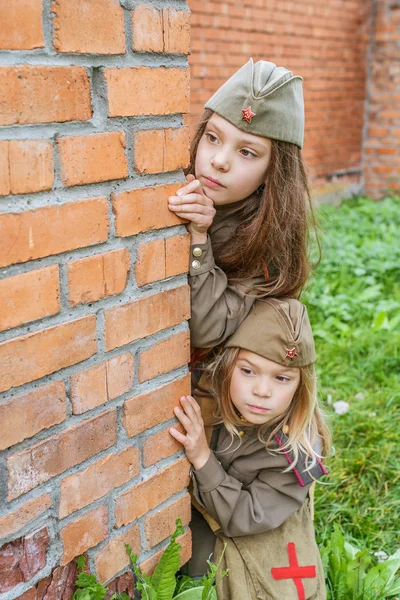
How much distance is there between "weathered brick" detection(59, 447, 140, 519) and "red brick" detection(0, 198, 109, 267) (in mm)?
520

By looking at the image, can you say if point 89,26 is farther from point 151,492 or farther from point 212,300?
point 151,492

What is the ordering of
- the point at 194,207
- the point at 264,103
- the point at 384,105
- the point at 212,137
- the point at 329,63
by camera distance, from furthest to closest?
the point at 384,105 < the point at 329,63 < the point at 212,137 < the point at 264,103 < the point at 194,207

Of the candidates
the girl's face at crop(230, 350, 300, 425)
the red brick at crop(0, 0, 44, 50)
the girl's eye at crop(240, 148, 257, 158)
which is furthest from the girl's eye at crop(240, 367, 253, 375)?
the red brick at crop(0, 0, 44, 50)

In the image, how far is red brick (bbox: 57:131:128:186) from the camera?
127 cm

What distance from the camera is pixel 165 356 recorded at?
1.64 metres

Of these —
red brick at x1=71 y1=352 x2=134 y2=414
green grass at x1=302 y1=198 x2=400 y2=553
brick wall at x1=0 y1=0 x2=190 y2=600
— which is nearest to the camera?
brick wall at x1=0 y1=0 x2=190 y2=600

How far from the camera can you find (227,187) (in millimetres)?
1792

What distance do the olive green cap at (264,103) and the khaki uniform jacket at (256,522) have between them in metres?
0.90

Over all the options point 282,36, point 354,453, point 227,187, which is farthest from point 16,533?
point 282,36

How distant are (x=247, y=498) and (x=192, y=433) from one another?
0.31 meters

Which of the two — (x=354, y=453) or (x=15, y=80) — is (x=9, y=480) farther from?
(x=354, y=453)

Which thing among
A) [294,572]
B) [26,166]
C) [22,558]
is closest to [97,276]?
[26,166]

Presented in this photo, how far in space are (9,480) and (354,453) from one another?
203 centimetres

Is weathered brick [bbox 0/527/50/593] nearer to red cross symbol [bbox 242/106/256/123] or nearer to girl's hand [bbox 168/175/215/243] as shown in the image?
girl's hand [bbox 168/175/215/243]
